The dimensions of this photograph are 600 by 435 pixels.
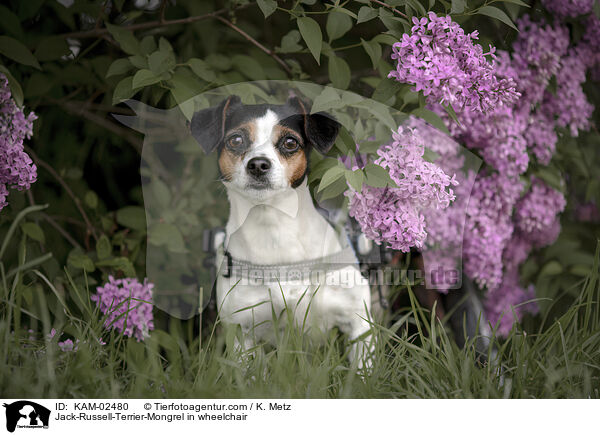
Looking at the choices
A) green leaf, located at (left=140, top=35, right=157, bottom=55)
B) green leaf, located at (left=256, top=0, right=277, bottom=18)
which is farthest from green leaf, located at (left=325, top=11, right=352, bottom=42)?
green leaf, located at (left=140, top=35, right=157, bottom=55)

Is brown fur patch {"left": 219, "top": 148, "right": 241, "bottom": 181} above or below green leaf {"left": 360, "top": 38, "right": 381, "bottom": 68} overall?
below

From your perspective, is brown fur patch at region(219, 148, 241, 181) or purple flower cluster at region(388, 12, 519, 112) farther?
brown fur patch at region(219, 148, 241, 181)

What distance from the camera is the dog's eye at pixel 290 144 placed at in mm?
1478

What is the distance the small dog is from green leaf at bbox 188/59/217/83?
83 mm

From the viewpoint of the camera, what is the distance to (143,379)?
4.13 ft

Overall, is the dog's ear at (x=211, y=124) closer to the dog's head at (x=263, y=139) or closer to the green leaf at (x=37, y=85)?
the dog's head at (x=263, y=139)

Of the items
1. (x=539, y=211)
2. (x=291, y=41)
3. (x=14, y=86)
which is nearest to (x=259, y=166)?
(x=291, y=41)

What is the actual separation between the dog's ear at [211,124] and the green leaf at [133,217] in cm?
37

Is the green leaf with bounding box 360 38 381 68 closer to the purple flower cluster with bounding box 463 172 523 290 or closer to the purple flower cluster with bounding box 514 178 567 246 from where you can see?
the purple flower cluster with bounding box 463 172 523 290

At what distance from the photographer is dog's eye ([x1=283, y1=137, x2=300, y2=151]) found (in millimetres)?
1478

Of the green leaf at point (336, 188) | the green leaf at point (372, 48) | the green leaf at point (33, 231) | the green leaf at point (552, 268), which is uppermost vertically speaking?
the green leaf at point (372, 48)

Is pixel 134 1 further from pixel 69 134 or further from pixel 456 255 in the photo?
pixel 456 255
